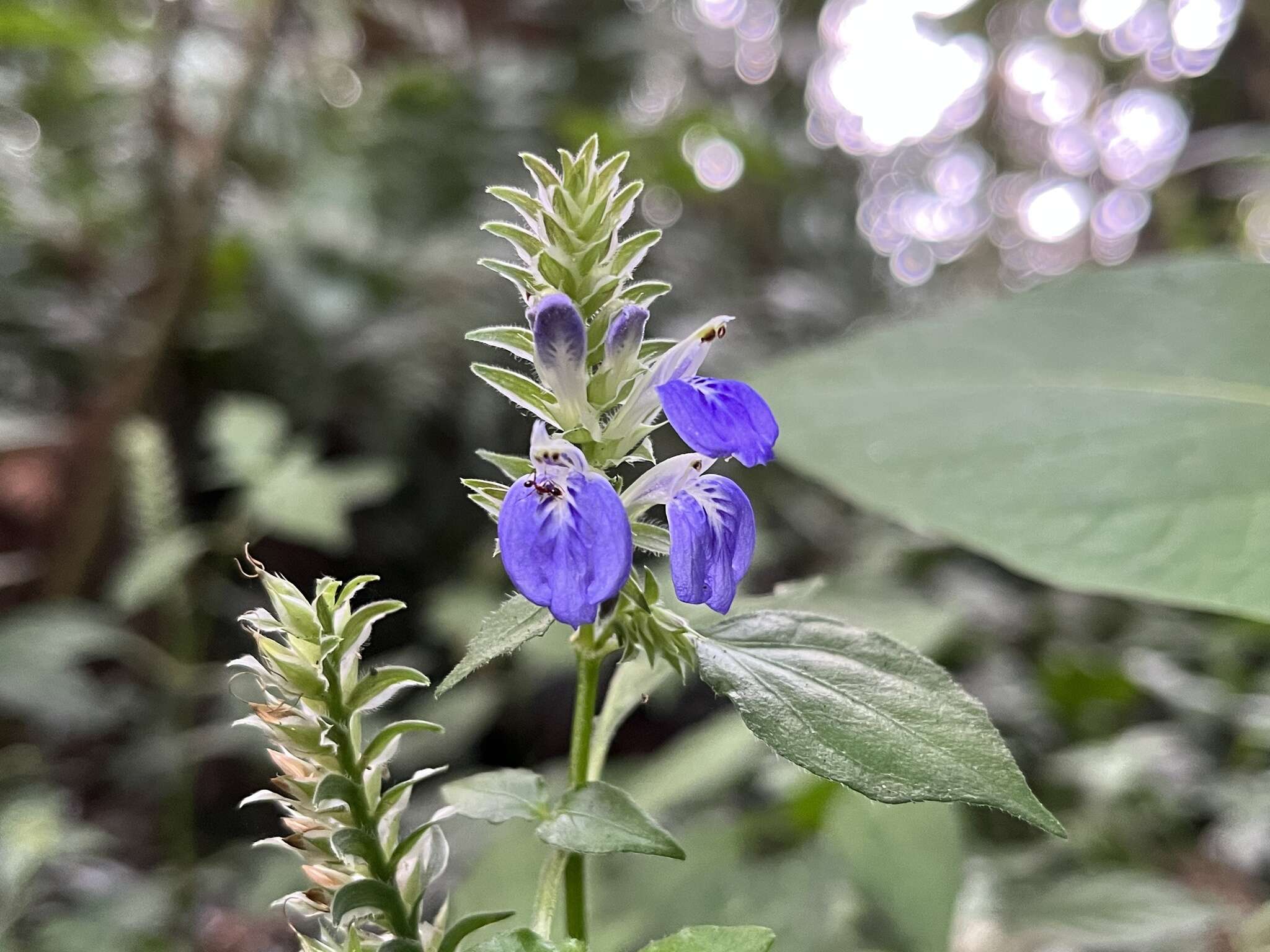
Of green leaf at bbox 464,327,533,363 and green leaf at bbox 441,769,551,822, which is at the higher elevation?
green leaf at bbox 464,327,533,363

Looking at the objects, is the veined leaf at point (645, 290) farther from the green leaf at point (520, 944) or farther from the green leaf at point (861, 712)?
the green leaf at point (520, 944)

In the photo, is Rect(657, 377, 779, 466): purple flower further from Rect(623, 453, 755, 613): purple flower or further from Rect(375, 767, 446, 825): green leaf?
Rect(375, 767, 446, 825): green leaf

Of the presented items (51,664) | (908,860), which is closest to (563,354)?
(908,860)

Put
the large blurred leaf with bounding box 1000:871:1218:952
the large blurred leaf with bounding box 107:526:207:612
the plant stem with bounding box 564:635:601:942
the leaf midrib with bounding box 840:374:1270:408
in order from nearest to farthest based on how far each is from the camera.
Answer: the plant stem with bounding box 564:635:601:942 < the large blurred leaf with bounding box 1000:871:1218:952 < the leaf midrib with bounding box 840:374:1270:408 < the large blurred leaf with bounding box 107:526:207:612

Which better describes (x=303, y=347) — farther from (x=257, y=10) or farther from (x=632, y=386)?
(x=632, y=386)

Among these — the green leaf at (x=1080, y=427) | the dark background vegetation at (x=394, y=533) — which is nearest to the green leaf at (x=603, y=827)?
the dark background vegetation at (x=394, y=533)

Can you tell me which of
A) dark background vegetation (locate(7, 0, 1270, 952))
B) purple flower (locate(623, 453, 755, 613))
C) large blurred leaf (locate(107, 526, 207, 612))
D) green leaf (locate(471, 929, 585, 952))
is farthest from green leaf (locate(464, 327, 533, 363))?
large blurred leaf (locate(107, 526, 207, 612))
